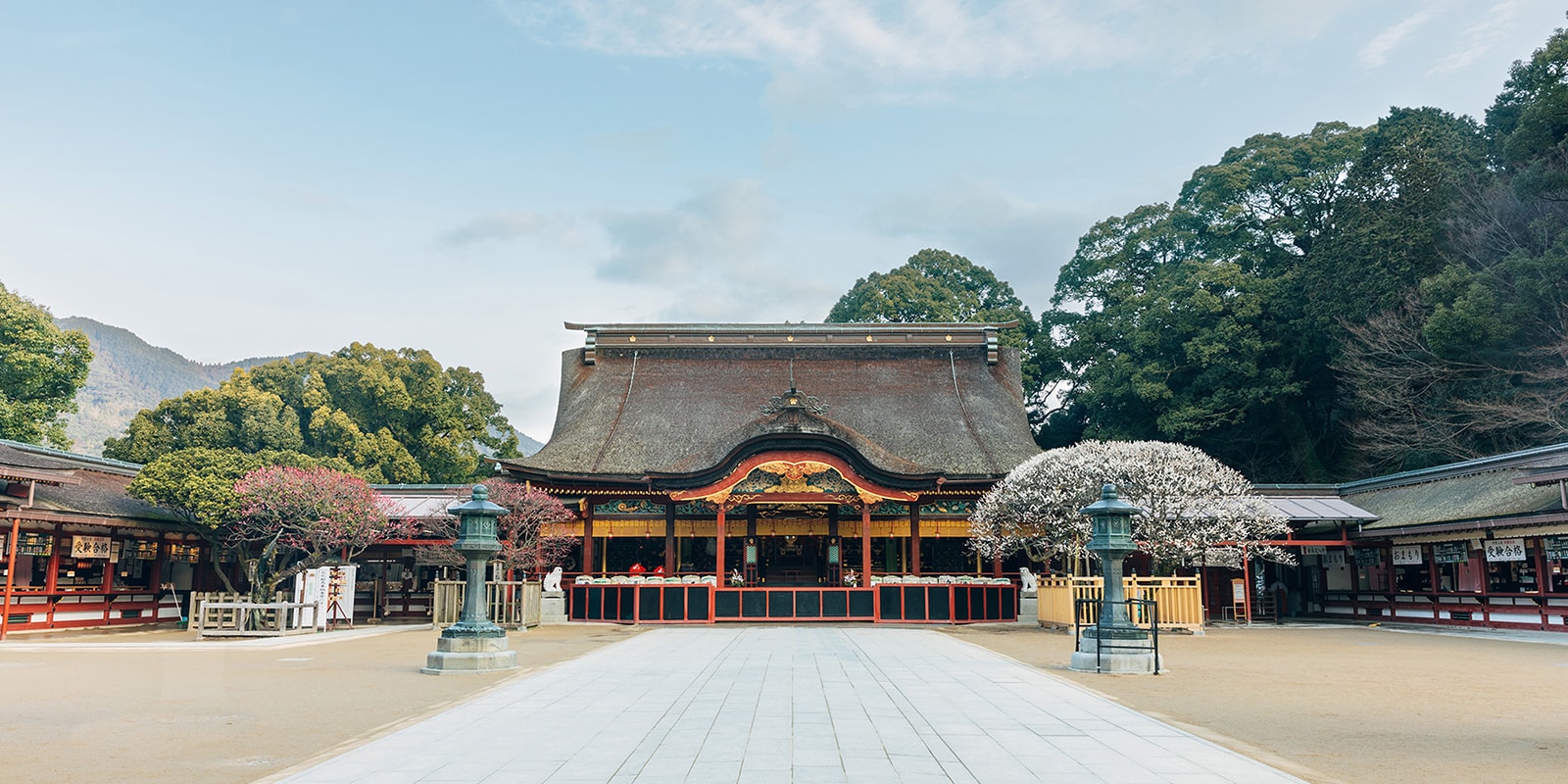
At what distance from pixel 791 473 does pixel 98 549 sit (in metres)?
15.7

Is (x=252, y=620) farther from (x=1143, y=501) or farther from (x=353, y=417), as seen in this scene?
(x=1143, y=501)

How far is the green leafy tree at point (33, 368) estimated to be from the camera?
30719 millimetres

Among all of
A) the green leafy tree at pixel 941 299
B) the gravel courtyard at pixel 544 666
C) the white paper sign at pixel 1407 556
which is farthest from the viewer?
the green leafy tree at pixel 941 299

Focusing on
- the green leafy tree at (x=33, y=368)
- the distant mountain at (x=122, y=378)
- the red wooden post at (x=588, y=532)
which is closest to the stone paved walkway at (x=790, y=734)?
the red wooden post at (x=588, y=532)

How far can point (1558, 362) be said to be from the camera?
79.7ft

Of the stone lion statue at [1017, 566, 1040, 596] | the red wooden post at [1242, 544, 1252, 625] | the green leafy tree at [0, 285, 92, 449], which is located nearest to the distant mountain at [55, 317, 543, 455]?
the green leafy tree at [0, 285, 92, 449]

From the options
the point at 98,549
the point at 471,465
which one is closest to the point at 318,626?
the point at 98,549

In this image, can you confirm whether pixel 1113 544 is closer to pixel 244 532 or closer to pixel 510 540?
pixel 510 540

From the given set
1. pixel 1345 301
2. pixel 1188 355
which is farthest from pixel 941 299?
pixel 1345 301

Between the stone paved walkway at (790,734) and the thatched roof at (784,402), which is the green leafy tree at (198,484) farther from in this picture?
the stone paved walkway at (790,734)

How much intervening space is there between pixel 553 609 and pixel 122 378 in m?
82.9

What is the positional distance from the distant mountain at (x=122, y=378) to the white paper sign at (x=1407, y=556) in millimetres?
82468

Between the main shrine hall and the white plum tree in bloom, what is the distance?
2.43 m

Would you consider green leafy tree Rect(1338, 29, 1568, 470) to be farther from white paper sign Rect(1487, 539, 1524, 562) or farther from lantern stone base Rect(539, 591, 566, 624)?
lantern stone base Rect(539, 591, 566, 624)
